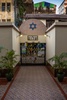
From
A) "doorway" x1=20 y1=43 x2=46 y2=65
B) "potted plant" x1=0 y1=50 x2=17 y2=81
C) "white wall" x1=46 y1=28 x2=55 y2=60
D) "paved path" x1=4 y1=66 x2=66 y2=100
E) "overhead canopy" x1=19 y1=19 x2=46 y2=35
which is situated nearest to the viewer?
"paved path" x1=4 y1=66 x2=66 y2=100

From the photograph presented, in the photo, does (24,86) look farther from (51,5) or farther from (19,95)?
(51,5)

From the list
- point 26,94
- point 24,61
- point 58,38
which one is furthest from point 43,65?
point 26,94

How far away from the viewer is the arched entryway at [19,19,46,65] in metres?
24.1

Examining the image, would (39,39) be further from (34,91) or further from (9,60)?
(34,91)

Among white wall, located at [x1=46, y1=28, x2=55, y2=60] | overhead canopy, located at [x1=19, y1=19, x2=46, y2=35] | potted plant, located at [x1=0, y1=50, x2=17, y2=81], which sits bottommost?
potted plant, located at [x1=0, y1=50, x2=17, y2=81]

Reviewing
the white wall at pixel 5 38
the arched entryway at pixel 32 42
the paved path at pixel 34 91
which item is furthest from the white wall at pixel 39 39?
the paved path at pixel 34 91

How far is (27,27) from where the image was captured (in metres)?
24.1

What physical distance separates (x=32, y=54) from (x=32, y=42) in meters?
2.12

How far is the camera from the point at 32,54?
26.4 m

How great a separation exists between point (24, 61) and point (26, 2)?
21380 mm

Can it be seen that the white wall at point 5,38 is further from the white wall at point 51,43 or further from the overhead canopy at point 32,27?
the overhead canopy at point 32,27

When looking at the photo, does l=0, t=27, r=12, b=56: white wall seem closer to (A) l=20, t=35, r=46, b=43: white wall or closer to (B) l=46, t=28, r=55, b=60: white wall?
(B) l=46, t=28, r=55, b=60: white wall

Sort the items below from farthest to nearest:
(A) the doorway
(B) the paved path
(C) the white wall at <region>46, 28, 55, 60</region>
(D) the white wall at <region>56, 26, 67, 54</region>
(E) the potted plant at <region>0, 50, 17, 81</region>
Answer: (A) the doorway < (C) the white wall at <region>46, 28, 55, 60</region> < (D) the white wall at <region>56, 26, 67, 54</region> < (E) the potted plant at <region>0, 50, 17, 81</region> < (B) the paved path

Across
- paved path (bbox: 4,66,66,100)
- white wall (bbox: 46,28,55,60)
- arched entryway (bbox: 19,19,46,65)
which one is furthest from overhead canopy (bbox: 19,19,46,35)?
paved path (bbox: 4,66,66,100)
